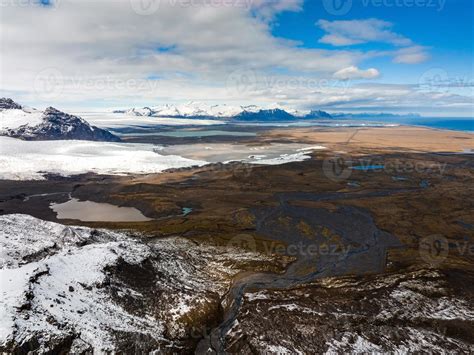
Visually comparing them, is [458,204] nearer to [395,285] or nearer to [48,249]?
[395,285]

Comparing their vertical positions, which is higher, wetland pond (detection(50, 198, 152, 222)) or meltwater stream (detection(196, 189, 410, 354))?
meltwater stream (detection(196, 189, 410, 354))

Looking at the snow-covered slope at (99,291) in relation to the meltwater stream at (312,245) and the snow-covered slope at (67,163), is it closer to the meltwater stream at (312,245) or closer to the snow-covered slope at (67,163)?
the meltwater stream at (312,245)

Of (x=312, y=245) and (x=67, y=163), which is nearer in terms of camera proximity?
(x=312, y=245)

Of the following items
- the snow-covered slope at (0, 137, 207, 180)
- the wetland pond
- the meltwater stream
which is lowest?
the wetland pond

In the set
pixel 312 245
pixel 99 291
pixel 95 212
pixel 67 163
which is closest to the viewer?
pixel 99 291

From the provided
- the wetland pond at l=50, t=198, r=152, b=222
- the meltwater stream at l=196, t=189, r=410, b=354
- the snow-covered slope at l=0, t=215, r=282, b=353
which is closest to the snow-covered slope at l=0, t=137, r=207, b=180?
the wetland pond at l=50, t=198, r=152, b=222

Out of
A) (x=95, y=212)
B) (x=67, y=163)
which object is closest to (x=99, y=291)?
(x=95, y=212)

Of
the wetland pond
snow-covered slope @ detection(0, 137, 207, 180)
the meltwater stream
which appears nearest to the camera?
the meltwater stream

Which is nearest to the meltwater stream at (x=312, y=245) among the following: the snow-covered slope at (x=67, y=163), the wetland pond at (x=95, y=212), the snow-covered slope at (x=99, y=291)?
the snow-covered slope at (x=99, y=291)

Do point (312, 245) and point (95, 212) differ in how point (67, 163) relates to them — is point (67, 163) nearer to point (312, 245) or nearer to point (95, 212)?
point (95, 212)

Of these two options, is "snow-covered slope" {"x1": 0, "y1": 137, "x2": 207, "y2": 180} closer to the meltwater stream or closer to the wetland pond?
the wetland pond
